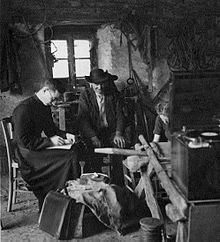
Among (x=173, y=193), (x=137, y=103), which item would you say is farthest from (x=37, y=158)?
(x=137, y=103)

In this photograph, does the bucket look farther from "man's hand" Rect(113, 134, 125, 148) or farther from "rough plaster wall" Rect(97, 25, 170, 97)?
"rough plaster wall" Rect(97, 25, 170, 97)

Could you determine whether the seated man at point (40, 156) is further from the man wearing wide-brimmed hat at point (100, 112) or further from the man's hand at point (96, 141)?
the man wearing wide-brimmed hat at point (100, 112)

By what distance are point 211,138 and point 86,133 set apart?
273cm

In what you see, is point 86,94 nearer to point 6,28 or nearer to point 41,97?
point 41,97

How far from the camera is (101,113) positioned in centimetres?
511

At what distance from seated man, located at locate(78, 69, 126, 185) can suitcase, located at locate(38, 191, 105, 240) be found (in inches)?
53.1

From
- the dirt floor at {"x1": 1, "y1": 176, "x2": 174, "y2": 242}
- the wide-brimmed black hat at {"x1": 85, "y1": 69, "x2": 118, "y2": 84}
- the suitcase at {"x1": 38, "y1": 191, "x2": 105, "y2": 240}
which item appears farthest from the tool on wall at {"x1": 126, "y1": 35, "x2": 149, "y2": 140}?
the suitcase at {"x1": 38, "y1": 191, "x2": 105, "y2": 240}

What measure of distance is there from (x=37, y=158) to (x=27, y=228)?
74 cm

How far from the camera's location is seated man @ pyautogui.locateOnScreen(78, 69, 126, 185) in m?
4.97

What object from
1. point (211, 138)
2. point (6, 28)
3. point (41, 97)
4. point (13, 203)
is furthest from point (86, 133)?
point (211, 138)

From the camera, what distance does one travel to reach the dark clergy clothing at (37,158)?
13.5ft

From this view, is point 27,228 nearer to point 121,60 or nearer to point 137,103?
point 137,103

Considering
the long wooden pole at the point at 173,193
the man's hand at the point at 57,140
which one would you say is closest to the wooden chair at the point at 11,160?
the man's hand at the point at 57,140

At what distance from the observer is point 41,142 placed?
163 inches
